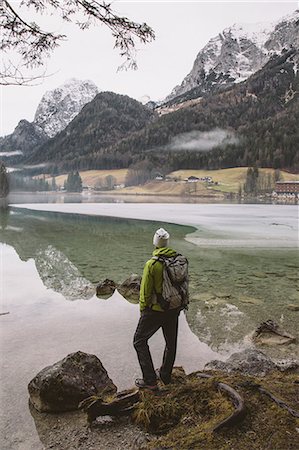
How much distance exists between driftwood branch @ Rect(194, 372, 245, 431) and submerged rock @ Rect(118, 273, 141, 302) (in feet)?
22.2

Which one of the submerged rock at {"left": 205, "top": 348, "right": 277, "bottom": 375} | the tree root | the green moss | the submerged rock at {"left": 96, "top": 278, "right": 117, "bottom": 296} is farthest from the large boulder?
the submerged rock at {"left": 96, "top": 278, "right": 117, "bottom": 296}

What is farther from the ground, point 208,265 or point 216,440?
point 216,440

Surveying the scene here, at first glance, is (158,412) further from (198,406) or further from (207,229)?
(207,229)

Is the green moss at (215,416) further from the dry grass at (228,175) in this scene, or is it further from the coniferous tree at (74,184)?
the coniferous tree at (74,184)

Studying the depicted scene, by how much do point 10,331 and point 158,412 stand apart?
4999 millimetres

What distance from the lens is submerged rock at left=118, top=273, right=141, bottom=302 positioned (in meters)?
11.3

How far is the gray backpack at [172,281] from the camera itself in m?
4.84

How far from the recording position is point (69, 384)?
520 centimetres

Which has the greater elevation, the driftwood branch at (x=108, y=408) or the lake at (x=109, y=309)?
the driftwood branch at (x=108, y=408)

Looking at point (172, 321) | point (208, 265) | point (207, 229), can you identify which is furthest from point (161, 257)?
point (207, 229)

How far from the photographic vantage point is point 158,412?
4.37m

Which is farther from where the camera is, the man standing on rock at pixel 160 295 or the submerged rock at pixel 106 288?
the submerged rock at pixel 106 288

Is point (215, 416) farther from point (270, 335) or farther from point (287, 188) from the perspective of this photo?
point (287, 188)

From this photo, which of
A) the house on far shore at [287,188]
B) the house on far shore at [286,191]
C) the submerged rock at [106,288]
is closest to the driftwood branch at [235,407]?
the submerged rock at [106,288]
